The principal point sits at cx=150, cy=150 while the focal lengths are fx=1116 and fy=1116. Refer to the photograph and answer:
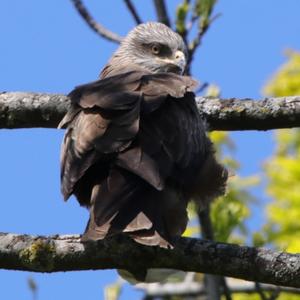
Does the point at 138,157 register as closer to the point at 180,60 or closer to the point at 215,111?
the point at 215,111

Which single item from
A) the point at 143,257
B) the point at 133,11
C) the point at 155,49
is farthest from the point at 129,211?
the point at 155,49

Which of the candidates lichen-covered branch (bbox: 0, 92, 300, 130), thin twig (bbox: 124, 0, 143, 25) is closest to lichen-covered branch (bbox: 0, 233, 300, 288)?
lichen-covered branch (bbox: 0, 92, 300, 130)

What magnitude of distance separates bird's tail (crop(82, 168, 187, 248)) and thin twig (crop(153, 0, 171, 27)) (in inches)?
85.9

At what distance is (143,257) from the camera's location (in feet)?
18.8

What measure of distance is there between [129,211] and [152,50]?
2.95 metres

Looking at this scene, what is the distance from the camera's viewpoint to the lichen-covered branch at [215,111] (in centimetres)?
671

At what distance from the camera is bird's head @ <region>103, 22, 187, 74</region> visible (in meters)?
7.96

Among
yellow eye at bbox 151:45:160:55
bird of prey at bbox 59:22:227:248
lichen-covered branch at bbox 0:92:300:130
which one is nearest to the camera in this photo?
bird of prey at bbox 59:22:227:248

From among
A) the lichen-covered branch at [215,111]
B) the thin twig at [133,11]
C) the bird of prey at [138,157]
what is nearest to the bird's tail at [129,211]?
the bird of prey at [138,157]

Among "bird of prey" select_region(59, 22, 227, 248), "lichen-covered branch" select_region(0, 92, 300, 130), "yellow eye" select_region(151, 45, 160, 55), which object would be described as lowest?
"bird of prey" select_region(59, 22, 227, 248)

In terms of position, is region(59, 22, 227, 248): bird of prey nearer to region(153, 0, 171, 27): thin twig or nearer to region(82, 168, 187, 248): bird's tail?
region(82, 168, 187, 248): bird's tail

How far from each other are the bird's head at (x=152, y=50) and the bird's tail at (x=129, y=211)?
2144 millimetres

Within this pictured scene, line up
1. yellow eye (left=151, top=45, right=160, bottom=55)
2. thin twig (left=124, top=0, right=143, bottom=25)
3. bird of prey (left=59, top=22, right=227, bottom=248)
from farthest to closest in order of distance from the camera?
yellow eye (left=151, top=45, right=160, bottom=55), thin twig (left=124, top=0, right=143, bottom=25), bird of prey (left=59, top=22, right=227, bottom=248)

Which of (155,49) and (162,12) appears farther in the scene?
(155,49)
